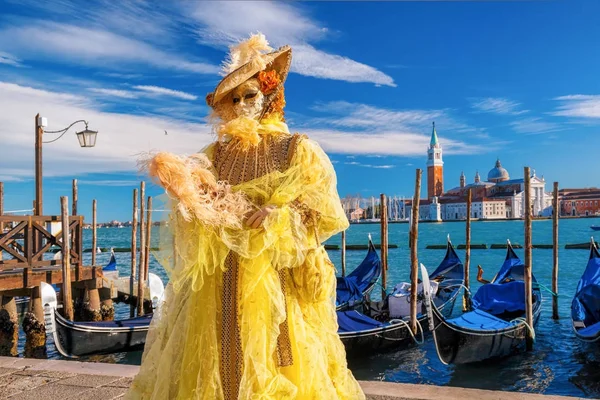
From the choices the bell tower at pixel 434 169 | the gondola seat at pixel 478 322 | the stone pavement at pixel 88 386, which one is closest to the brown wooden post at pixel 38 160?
the stone pavement at pixel 88 386

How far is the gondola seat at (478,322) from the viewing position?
5.66 meters

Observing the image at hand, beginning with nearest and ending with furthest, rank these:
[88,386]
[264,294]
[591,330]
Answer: [264,294], [88,386], [591,330]

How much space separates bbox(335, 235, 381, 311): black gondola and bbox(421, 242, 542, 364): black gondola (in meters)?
2.00

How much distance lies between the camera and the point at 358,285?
9.08 meters

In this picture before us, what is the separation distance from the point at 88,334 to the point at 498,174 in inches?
3647

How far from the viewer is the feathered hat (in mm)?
1611

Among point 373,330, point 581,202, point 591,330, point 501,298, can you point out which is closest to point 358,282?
point 501,298

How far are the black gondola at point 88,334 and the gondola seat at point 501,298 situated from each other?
159 inches

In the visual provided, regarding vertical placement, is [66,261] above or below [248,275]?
below

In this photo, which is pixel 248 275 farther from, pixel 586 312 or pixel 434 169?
pixel 434 169

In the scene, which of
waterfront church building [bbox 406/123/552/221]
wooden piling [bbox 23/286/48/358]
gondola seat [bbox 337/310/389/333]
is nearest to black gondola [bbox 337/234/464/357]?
gondola seat [bbox 337/310/389/333]

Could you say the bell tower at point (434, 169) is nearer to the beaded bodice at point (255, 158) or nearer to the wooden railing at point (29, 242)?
the wooden railing at point (29, 242)

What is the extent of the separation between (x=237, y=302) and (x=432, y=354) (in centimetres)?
564

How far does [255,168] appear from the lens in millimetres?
1569
